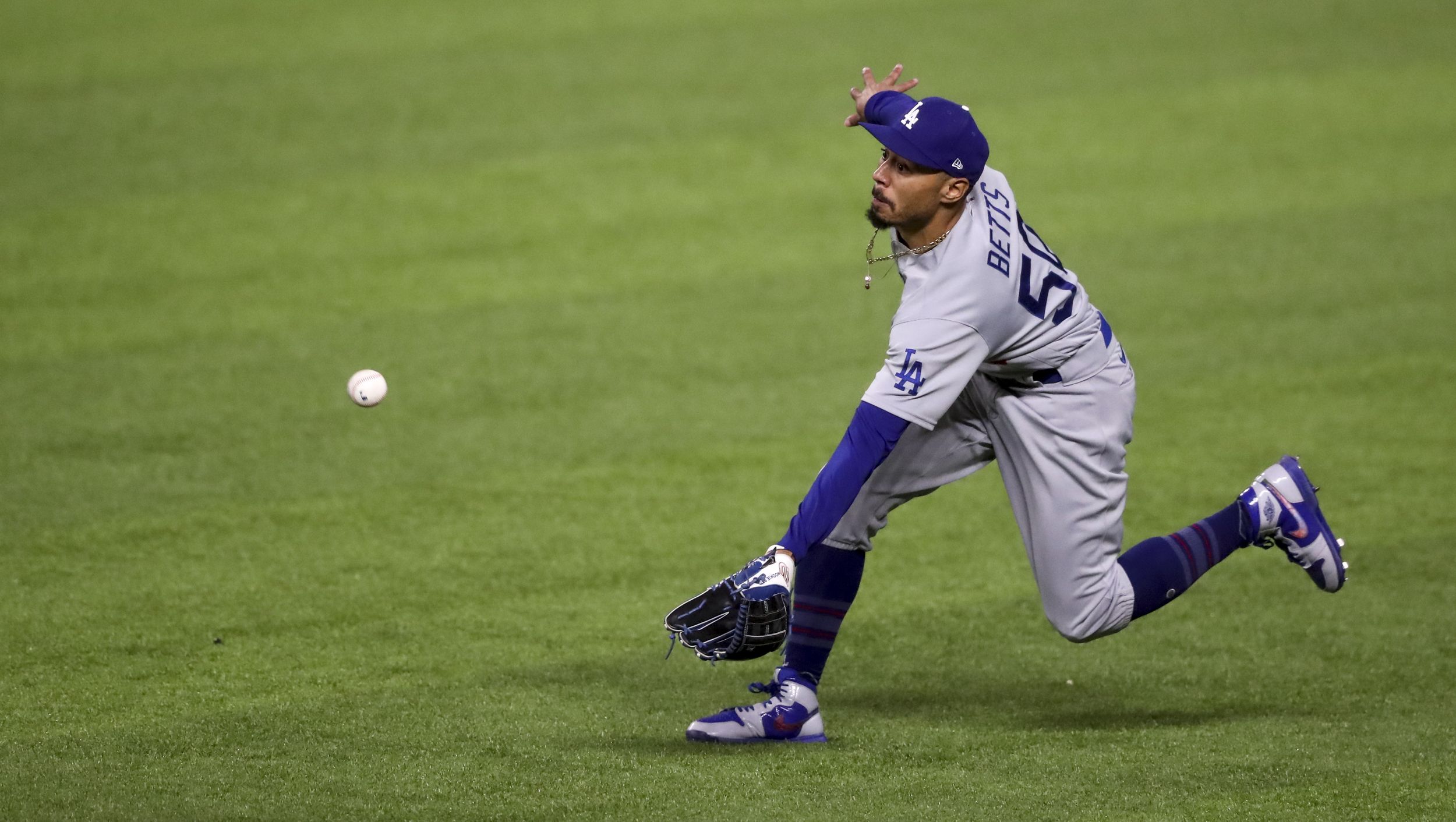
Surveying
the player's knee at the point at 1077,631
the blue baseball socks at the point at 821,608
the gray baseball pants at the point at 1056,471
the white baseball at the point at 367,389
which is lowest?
the player's knee at the point at 1077,631

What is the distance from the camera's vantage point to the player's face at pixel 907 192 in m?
3.60

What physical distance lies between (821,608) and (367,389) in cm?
202

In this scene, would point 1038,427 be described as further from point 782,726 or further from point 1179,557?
point 782,726

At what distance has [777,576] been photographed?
11.0ft

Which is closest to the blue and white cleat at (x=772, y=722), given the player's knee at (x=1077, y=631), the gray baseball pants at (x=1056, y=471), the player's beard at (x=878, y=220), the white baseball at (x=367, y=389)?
the gray baseball pants at (x=1056, y=471)

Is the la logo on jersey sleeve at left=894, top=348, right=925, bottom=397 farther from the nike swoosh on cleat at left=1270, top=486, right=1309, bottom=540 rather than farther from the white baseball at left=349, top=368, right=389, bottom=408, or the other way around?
the white baseball at left=349, top=368, right=389, bottom=408

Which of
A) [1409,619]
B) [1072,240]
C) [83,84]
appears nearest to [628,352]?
[1072,240]

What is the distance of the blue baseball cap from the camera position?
3574mm

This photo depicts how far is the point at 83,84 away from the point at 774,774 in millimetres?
7659

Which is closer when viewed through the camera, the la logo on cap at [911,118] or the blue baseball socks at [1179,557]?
the la logo on cap at [911,118]

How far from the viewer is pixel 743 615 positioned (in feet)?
11.0

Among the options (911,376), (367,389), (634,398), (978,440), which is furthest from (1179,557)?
(634,398)

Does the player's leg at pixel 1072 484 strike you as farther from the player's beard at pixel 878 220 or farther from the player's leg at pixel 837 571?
the player's beard at pixel 878 220

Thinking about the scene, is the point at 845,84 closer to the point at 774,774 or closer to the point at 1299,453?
the point at 1299,453
